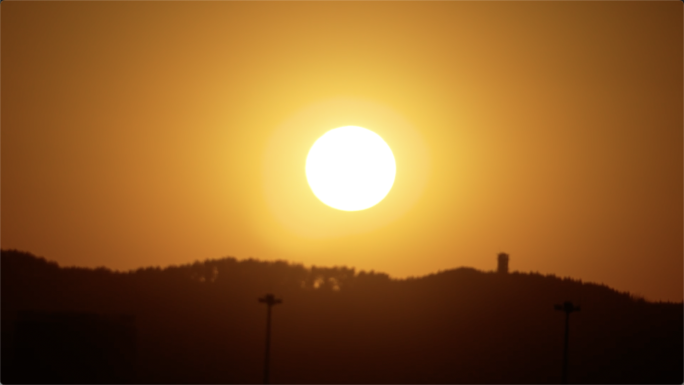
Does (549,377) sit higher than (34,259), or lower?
lower

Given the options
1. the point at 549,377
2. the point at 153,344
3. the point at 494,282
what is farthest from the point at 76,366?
the point at 494,282

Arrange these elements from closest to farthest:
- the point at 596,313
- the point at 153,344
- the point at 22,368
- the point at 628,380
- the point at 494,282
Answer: the point at 22,368, the point at 628,380, the point at 153,344, the point at 596,313, the point at 494,282

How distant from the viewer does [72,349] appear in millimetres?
41156

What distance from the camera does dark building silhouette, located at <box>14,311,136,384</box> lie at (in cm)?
4047

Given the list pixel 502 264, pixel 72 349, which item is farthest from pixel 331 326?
pixel 72 349

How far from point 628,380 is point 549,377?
4.97 meters

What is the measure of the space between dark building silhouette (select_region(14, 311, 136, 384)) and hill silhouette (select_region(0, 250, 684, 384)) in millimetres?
65

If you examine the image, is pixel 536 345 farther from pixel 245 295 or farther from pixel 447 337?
pixel 245 295

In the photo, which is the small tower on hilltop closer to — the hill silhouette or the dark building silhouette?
the hill silhouette

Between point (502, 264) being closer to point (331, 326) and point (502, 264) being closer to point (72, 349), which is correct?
point (331, 326)

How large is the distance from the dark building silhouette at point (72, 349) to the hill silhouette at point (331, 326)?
0.21 ft

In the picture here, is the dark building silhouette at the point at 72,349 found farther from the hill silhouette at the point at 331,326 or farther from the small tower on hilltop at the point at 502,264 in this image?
the small tower on hilltop at the point at 502,264

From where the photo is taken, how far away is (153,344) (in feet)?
176

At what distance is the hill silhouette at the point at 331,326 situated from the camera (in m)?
47.3
